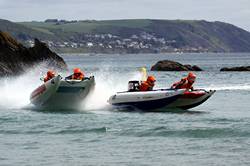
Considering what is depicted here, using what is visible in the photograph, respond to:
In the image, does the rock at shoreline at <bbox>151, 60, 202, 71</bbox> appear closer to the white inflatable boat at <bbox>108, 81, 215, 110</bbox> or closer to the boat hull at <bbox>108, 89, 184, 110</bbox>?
the white inflatable boat at <bbox>108, 81, 215, 110</bbox>

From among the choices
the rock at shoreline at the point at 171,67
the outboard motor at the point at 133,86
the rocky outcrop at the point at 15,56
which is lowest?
the rock at shoreline at the point at 171,67

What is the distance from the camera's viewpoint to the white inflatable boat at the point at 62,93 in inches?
1163

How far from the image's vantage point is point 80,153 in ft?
61.4

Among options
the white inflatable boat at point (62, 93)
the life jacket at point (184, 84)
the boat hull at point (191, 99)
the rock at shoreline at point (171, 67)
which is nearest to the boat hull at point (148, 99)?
the boat hull at point (191, 99)

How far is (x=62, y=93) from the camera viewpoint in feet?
98.4

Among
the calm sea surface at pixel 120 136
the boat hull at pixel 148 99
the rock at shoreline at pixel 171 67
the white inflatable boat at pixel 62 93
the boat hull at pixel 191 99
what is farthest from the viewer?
the rock at shoreline at pixel 171 67

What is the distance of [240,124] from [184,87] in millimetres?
5684

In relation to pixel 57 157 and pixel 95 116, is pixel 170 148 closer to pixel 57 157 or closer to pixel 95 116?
pixel 57 157

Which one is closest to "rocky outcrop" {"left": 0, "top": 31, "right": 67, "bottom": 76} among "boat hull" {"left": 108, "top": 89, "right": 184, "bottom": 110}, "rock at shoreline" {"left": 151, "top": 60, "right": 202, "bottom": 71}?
"rock at shoreline" {"left": 151, "top": 60, "right": 202, "bottom": 71}

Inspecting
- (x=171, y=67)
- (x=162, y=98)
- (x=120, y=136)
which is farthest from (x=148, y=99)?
(x=171, y=67)

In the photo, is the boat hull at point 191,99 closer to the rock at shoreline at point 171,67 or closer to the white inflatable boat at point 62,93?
the white inflatable boat at point 62,93

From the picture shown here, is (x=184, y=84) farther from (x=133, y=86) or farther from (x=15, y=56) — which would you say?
(x=15, y=56)

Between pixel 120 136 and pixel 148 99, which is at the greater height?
pixel 148 99

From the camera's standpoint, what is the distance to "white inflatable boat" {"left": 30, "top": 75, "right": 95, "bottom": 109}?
29547mm
